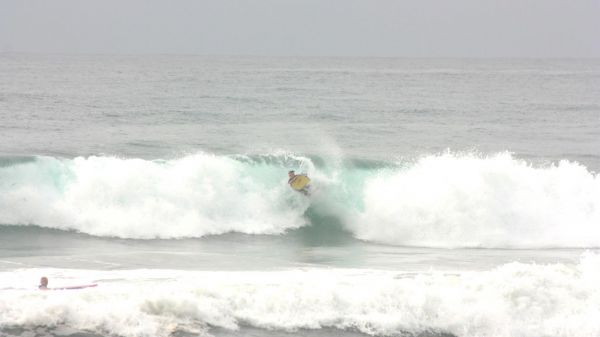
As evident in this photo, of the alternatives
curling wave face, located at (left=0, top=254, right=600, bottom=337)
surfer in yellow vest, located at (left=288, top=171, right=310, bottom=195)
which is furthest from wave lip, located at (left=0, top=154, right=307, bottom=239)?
curling wave face, located at (left=0, top=254, right=600, bottom=337)

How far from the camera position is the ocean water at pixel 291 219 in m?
12.8

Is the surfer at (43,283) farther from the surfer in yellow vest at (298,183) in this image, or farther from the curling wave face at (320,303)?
the surfer in yellow vest at (298,183)

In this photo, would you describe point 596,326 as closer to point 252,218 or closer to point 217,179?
point 252,218

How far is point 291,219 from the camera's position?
22.7 m

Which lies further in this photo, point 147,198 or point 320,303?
point 147,198

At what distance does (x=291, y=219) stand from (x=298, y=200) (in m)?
0.94

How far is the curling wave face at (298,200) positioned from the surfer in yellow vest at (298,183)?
0.72 ft

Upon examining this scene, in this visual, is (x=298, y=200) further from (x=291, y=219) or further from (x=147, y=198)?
(x=147, y=198)

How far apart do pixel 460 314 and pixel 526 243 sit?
30.6ft

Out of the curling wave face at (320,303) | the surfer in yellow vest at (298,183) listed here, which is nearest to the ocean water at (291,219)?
the curling wave face at (320,303)

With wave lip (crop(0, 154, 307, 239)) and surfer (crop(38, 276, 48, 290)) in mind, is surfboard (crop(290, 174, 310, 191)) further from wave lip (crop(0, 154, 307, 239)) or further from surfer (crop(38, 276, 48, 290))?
surfer (crop(38, 276, 48, 290))

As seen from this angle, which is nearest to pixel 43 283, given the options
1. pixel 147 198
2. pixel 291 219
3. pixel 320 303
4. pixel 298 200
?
pixel 320 303

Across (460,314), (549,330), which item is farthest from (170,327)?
(549,330)

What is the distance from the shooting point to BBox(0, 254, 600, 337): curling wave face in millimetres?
11883
